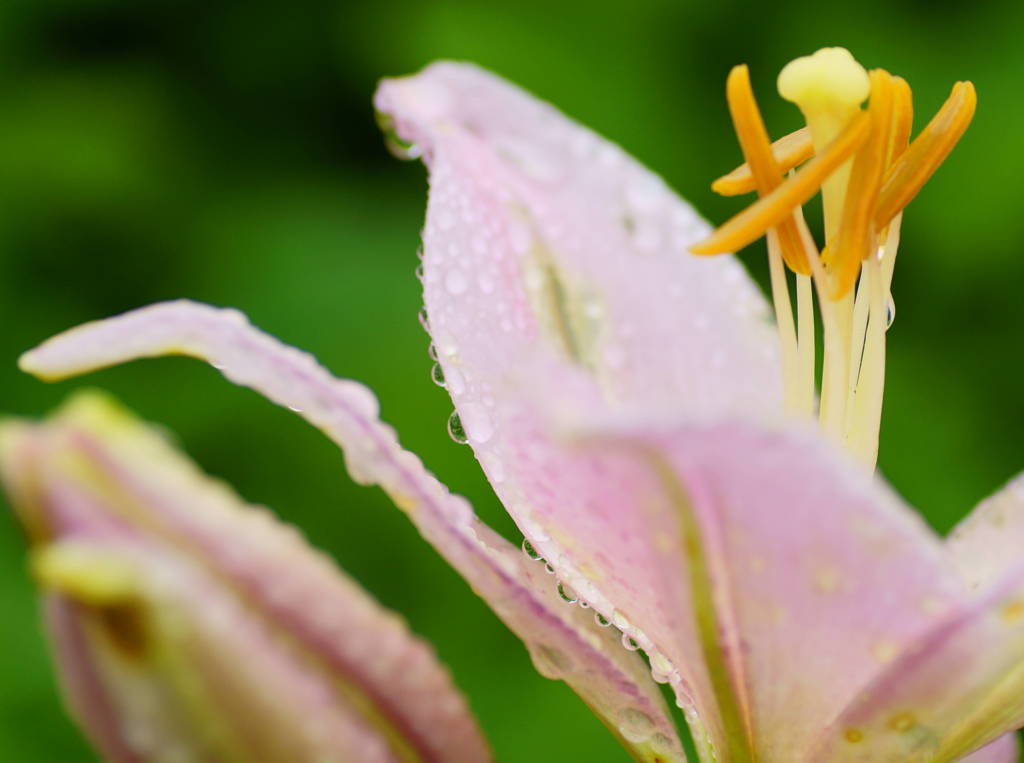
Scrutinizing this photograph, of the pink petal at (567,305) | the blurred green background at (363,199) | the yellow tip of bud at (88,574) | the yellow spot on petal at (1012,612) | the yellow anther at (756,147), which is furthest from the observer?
the blurred green background at (363,199)

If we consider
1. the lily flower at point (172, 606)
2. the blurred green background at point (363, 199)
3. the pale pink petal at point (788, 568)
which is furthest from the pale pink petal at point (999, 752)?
the blurred green background at point (363, 199)

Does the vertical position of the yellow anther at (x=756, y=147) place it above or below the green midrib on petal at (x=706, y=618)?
above

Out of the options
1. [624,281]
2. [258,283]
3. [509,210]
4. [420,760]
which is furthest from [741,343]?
[258,283]

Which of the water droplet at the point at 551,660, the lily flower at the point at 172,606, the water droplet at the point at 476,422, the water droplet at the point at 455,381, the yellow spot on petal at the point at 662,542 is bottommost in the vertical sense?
the yellow spot on petal at the point at 662,542

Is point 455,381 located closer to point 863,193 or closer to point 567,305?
point 567,305

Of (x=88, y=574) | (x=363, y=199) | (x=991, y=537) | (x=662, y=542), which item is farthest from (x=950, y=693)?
(x=363, y=199)

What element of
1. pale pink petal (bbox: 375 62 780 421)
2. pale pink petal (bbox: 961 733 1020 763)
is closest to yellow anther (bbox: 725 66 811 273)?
pale pink petal (bbox: 375 62 780 421)

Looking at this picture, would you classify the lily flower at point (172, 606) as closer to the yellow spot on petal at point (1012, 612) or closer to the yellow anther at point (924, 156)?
the yellow spot on petal at point (1012, 612)
